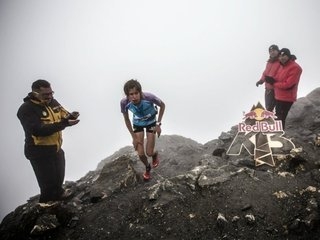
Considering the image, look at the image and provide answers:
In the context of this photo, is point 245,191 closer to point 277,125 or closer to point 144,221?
point 144,221

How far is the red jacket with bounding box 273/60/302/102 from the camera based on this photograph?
9.30m

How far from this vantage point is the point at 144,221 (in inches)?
237

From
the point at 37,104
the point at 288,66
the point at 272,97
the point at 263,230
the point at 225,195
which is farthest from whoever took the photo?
the point at 272,97

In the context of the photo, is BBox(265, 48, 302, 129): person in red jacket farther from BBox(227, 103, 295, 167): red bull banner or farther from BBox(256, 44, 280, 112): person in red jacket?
BBox(227, 103, 295, 167): red bull banner

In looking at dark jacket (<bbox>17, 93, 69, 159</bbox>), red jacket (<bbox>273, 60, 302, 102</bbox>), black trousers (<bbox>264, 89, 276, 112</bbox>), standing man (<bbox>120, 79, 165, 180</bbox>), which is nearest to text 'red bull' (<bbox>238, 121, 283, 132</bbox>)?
red jacket (<bbox>273, 60, 302, 102</bbox>)

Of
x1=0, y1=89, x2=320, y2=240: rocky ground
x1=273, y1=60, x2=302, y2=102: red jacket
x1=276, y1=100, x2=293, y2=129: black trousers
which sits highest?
x1=273, y1=60, x2=302, y2=102: red jacket

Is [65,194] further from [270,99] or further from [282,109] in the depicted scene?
[270,99]

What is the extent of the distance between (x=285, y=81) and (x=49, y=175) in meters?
8.40

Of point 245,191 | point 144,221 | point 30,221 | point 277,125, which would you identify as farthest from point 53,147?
point 277,125

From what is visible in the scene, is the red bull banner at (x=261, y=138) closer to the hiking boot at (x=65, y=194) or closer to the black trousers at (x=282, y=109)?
the black trousers at (x=282, y=109)

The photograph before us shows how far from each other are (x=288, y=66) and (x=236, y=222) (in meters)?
6.32

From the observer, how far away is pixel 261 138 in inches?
358

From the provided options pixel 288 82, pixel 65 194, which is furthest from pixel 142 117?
pixel 288 82

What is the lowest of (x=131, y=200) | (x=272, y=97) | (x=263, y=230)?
(x=263, y=230)
